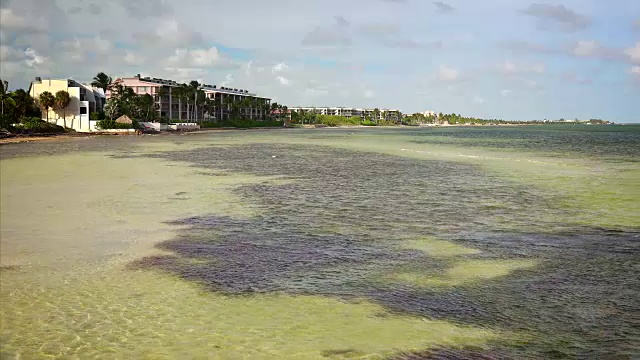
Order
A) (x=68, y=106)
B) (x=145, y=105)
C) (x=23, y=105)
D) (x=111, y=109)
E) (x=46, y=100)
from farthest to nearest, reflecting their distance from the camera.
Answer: (x=145, y=105) → (x=111, y=109) → (x=68, y=106) → (x=46, y=100) → (x=23, y=105)

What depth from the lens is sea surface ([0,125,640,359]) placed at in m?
7.79

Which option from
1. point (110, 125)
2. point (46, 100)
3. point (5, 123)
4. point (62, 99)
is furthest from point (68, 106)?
point (5, 123)

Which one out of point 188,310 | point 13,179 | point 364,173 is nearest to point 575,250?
point 188,310

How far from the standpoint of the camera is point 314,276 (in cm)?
1106

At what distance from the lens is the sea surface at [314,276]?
7793 mm

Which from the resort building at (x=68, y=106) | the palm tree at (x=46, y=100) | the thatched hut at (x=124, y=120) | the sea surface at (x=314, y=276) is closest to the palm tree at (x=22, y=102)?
the palm tree at (x=46, y=100)

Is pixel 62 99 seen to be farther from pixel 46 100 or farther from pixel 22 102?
pixel 22 102

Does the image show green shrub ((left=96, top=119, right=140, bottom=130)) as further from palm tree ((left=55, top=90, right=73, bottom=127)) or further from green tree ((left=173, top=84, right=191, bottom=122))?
green tree ((left=173, top=84, right=191, bottom=122))

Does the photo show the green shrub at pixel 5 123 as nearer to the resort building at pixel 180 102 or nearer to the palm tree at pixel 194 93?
the resort building at pixel 180 102

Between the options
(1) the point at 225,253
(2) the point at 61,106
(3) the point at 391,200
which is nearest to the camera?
(1) the point at 225,253

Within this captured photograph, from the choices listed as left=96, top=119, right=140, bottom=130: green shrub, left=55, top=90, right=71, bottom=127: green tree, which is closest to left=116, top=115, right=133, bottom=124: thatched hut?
left=96, top=119, right=140, bottom=130: green shrub

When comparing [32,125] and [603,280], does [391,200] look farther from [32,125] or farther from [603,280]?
[32,125]

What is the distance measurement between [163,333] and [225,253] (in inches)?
192

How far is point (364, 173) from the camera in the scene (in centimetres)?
3491
